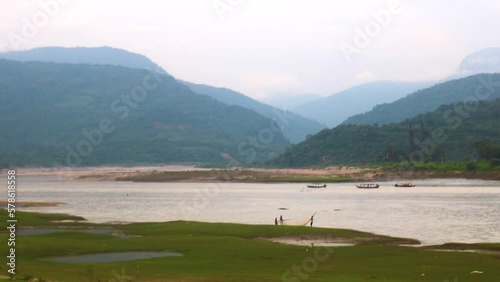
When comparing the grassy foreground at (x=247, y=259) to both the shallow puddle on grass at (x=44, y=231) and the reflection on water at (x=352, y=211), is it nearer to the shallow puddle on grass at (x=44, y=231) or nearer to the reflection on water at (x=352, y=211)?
the shallow puddle on grass at (x=44, y=231)

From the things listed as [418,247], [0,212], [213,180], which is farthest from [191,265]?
[213,180]

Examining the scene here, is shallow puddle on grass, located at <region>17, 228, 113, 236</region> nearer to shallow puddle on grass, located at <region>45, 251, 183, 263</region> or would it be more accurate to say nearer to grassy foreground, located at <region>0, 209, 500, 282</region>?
grassy foreground, located at <region>0, 209, 500, 282</region>

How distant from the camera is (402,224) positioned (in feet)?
230

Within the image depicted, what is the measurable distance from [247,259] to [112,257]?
347 inches

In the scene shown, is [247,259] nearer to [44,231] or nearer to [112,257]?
[112,257]

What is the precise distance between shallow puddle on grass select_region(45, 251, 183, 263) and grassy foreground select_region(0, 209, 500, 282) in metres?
1.25

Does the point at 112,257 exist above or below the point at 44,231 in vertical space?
below

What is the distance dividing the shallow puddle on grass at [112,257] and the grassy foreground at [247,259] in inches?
49.4

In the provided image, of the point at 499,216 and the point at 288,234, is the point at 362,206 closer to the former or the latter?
the point at 499,216

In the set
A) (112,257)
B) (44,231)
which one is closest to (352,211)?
(44,231)

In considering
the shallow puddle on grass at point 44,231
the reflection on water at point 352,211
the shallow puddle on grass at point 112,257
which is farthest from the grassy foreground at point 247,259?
the reflection on water at point 352,211

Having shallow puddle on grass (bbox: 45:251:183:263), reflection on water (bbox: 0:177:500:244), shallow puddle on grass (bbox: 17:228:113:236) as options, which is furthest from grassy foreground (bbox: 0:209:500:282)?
reflection on water (bbox: 0:177:500:244)

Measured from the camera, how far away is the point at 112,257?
1790 inches

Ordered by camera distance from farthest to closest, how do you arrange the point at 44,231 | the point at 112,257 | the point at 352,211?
the point at 352,211, the point at 44,231, the point at 112,257
